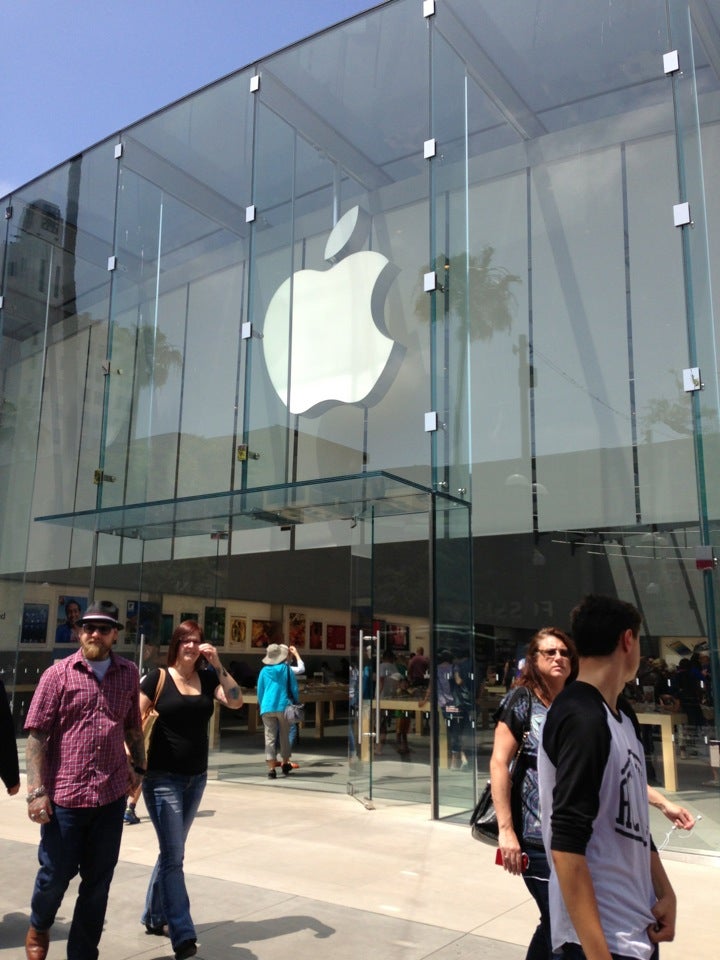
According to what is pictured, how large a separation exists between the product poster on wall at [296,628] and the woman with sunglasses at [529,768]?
53.5ft

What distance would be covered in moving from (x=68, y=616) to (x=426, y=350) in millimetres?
7013

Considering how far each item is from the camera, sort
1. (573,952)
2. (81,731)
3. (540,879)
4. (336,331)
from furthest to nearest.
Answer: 1. (336,331)
2. (81,731)
3. (540,879)
4. (573,952)

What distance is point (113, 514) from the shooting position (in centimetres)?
1234

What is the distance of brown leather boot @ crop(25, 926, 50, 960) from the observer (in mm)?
4180

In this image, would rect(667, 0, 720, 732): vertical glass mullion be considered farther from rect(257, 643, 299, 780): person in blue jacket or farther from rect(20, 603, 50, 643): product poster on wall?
rect(20, 603, 50, 643): product poster on wall

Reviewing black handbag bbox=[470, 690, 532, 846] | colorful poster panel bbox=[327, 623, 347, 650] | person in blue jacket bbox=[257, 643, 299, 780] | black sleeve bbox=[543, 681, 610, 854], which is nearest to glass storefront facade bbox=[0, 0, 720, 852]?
person in blue jacket bbox=[257, 643, 299, 780]

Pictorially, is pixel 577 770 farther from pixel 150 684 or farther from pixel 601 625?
pixel 150 684

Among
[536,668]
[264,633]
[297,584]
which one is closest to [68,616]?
[264,633]

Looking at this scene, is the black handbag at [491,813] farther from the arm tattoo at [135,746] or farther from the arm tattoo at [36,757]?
the arm tattoo at [36,757]

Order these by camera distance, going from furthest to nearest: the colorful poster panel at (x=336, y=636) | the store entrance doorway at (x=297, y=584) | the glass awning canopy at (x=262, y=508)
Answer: the colorful poster panel at (x=336, y=636) < the glass awning canopy at (x=262, y=508) < the store entrance doorway at (x=297, y=584)

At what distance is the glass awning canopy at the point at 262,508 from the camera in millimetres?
9773

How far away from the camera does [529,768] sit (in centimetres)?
340

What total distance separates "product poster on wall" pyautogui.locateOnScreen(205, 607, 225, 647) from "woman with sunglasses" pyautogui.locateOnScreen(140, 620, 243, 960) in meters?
8.03

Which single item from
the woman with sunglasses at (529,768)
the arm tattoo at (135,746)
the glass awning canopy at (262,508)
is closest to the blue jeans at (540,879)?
the woman with sunglasses at (529,768)
